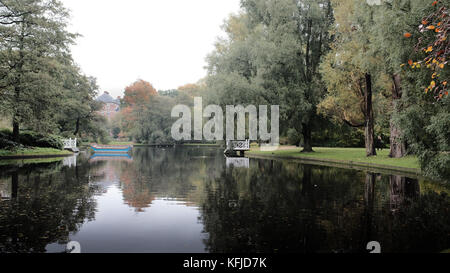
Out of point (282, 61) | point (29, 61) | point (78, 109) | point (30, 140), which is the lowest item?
point (30, 140)

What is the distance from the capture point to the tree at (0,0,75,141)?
2334 centimetres

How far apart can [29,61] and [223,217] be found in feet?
76.3

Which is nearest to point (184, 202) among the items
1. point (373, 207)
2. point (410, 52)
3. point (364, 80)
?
point (373, 207)

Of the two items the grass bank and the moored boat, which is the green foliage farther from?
the moored boat

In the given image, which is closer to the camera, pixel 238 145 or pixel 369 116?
pixel 369 116

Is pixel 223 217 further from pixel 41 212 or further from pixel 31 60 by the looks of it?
pixel 31 60

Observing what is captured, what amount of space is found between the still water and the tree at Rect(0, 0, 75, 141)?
45.1 ft

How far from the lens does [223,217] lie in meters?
7.44

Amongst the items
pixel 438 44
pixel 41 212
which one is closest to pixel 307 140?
pixel 438 44

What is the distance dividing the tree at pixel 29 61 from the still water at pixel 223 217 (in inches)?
Answer: 541

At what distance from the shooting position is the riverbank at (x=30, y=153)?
24969mm

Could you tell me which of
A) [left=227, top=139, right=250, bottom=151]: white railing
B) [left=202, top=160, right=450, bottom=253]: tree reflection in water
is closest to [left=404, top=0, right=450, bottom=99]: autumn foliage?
[left=202, top=160, right=450, bottom=253]: tree reflection in water
